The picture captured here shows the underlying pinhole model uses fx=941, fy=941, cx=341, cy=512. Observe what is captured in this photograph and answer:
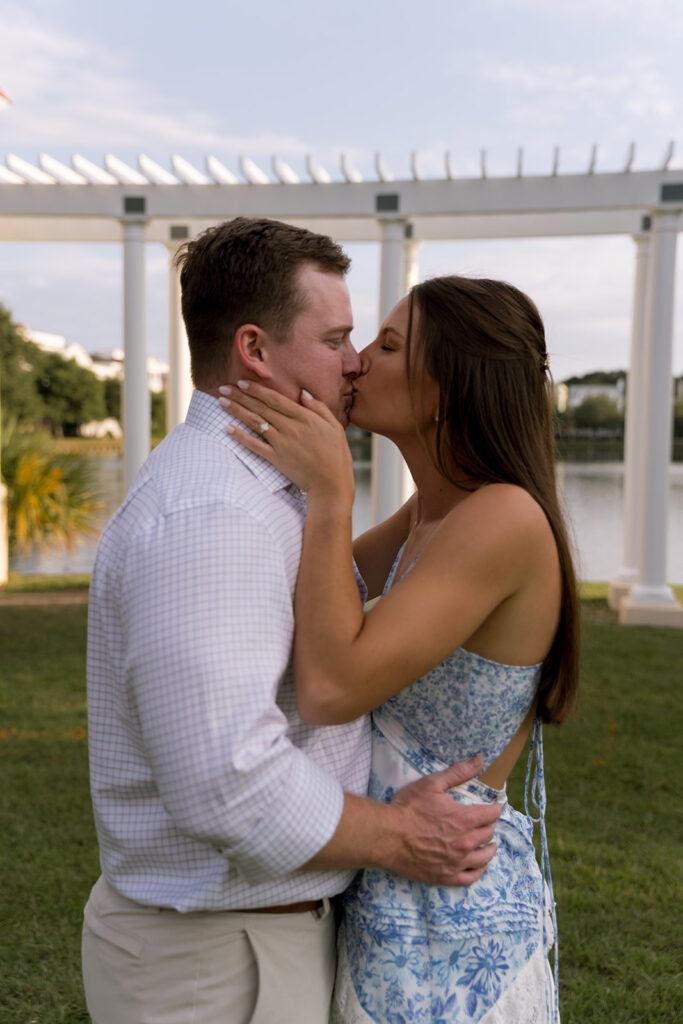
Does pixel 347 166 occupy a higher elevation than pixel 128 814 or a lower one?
higher

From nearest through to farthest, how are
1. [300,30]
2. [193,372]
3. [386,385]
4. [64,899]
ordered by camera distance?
1. [193,372]
2. [386,385]
3. [64,899]
4. [300,30]

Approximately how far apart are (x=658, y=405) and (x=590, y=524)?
13.3m

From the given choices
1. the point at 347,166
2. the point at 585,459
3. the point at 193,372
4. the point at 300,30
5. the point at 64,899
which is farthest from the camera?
the point at 585,459

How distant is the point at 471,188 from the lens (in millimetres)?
11258

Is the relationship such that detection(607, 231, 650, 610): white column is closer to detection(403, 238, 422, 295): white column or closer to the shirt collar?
detection(403, 238, 422, 295): white column

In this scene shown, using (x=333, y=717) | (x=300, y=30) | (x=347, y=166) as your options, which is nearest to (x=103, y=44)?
(x=300, y=30)

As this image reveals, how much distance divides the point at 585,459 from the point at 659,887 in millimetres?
35900

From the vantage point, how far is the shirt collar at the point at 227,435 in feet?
6.40

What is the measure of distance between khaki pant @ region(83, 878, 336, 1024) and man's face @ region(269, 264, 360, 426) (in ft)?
3.68

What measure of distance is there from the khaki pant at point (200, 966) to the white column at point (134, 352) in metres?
10.2

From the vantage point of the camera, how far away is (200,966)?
1859 mm

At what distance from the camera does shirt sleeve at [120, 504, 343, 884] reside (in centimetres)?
155

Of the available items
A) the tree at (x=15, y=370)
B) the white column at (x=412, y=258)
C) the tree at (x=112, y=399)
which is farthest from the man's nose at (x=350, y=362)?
the tree at (x=112, y=399)

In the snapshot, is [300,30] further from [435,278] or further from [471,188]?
[435,278]
